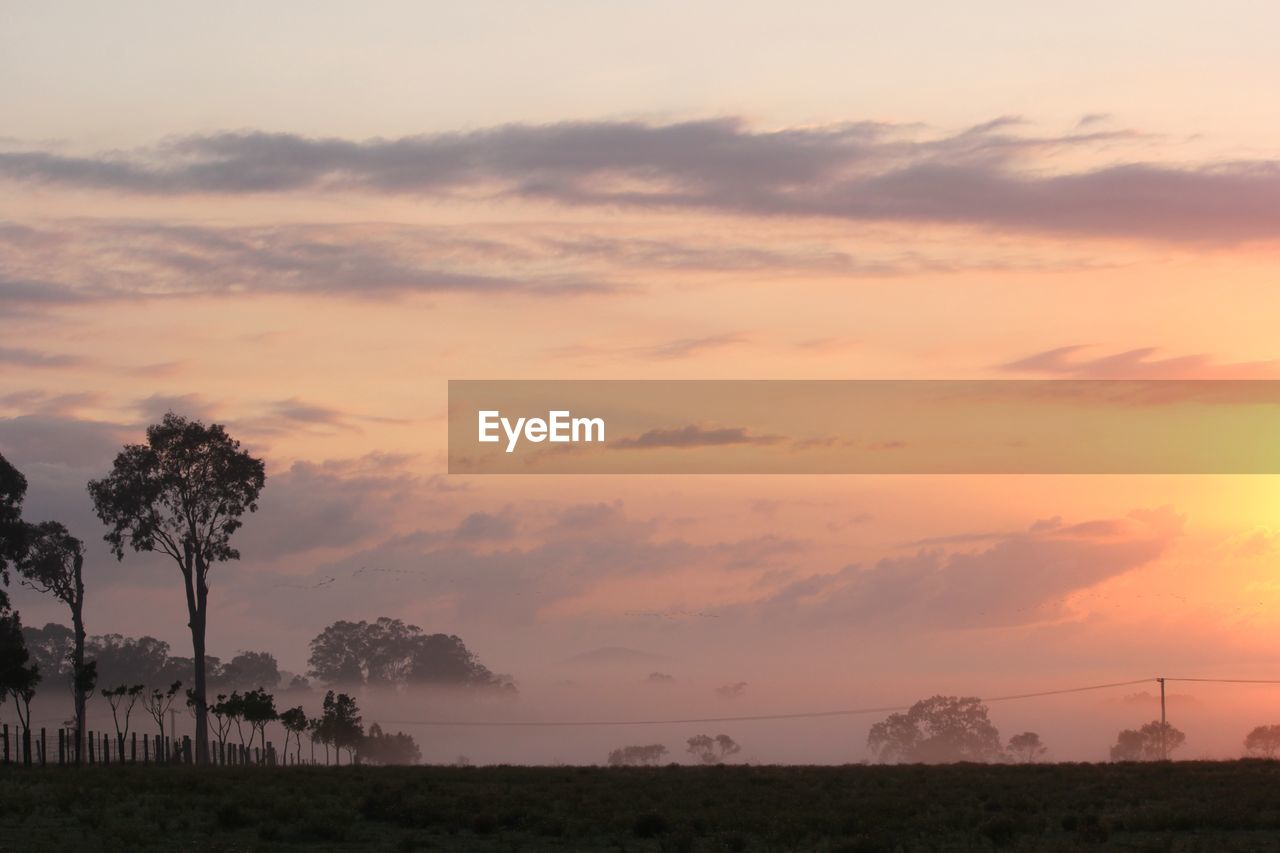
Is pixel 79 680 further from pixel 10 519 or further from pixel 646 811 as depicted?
pixel 646 811

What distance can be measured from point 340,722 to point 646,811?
86.1m

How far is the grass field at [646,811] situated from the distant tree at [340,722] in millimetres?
66902

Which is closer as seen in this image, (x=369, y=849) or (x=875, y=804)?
(x=369, y=849)

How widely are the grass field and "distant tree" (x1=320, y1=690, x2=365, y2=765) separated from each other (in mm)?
66902

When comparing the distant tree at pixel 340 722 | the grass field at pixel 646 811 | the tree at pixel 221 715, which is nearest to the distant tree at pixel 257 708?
the tree at pixel 221 715

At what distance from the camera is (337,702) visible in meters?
123

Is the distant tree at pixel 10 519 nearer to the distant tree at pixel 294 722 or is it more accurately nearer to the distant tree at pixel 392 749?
the distant tree at pixel 294 722

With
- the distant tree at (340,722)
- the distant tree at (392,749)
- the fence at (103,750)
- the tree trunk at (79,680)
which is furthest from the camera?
the distant tree at (392,749)

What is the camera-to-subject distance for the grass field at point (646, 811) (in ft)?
114

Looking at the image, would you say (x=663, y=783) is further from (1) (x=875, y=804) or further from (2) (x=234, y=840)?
(2) (x=234, y=840)

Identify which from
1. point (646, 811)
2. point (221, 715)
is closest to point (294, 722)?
point (221, 715)

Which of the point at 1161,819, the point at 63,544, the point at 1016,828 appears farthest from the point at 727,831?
the point at 63,544

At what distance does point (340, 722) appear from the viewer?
122500mm

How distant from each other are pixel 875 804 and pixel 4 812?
2281 centimetres
